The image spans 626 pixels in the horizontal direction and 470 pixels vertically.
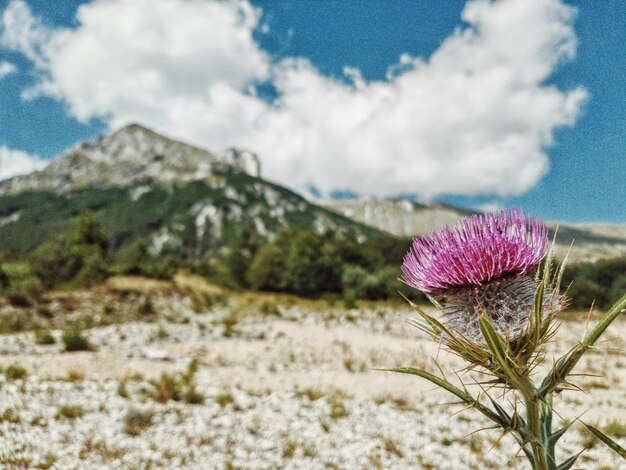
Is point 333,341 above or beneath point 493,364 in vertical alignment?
beneath

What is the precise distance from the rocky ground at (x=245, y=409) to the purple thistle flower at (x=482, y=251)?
3.57 ft

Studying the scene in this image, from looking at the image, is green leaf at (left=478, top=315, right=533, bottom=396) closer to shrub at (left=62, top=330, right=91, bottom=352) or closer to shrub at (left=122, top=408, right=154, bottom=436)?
shrub at (left=122, top=408, right=154, bottom=436)

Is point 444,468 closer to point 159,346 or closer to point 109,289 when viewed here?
point 159,346

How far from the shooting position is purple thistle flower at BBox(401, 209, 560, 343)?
268 centimetres

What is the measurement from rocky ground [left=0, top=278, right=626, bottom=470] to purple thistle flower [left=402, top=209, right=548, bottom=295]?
1.09 meters

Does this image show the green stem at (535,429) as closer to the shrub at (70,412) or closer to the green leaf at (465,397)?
the green leaf at (465,397)

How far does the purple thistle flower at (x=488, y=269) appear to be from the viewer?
106 inches

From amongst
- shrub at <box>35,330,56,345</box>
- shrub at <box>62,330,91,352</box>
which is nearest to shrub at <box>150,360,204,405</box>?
shrub at <box>62,330,91,352</box>

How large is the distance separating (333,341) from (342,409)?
10.6 metres

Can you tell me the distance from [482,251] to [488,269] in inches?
5.2

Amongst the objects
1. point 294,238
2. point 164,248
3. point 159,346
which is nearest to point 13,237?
point 164,248

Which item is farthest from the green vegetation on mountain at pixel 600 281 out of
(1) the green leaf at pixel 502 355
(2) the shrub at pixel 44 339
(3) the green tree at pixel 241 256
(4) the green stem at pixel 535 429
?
(3) the green tree at pixel 241 256

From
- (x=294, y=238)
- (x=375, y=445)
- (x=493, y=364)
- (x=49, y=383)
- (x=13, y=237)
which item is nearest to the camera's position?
(x=493, y=364)

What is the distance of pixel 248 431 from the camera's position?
813cm
